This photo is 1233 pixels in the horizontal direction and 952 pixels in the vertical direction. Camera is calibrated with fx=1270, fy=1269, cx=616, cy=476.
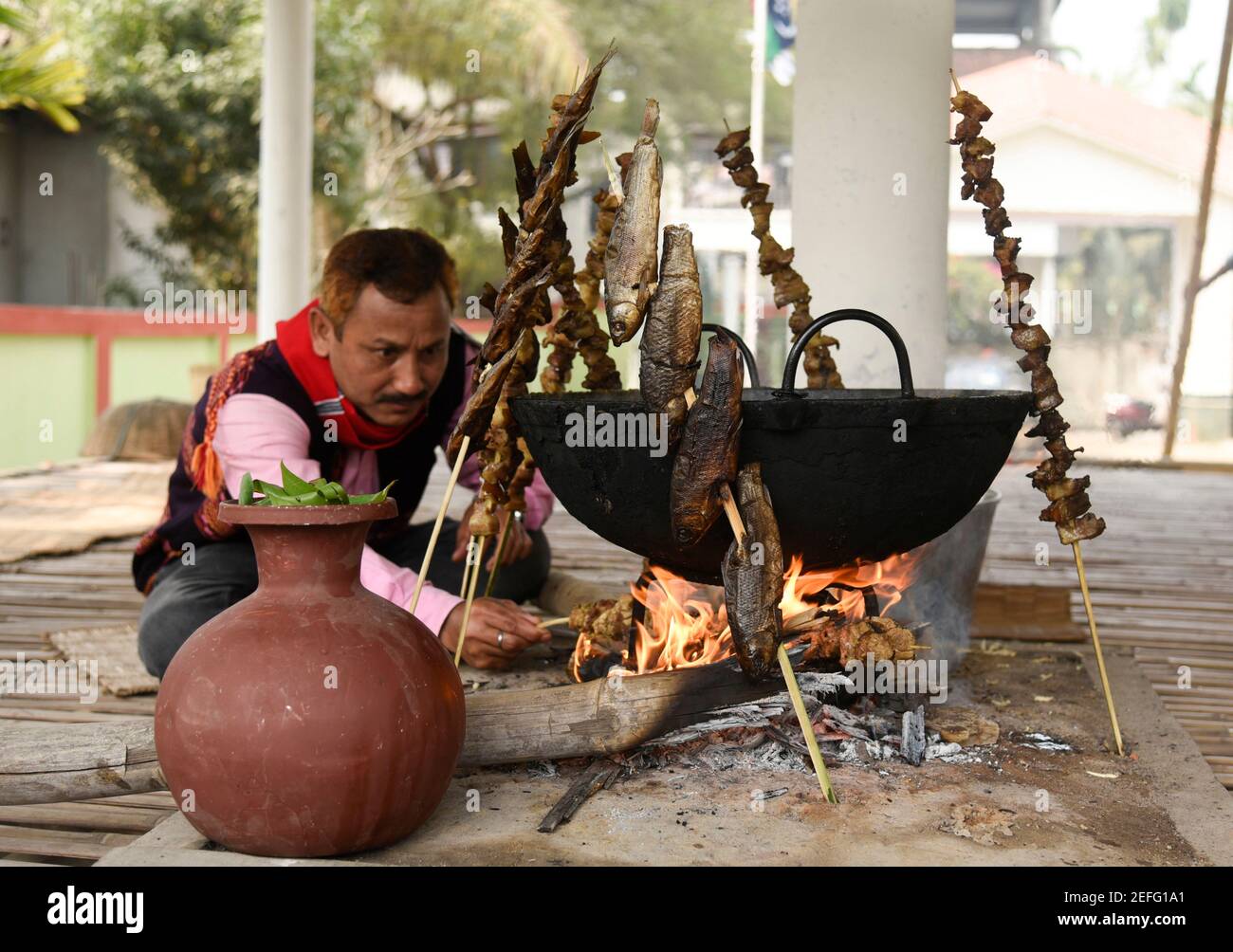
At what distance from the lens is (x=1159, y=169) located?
16.3m

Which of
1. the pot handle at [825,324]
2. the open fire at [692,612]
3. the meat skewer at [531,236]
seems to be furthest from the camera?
the open fire at [692,612]

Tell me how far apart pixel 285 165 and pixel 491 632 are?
4952 mm

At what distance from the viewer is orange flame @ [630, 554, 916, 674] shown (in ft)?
9.62

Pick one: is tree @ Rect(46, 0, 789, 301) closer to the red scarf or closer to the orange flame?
the red scarf

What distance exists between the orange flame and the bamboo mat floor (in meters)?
0.88

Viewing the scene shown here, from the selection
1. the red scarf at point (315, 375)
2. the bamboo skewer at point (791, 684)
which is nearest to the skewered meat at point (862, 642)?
the bamboo skewer at point (791, 684)

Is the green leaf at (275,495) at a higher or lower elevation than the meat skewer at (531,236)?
lower

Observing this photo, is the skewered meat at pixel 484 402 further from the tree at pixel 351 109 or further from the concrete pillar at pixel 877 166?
the tree at pixel 351 109

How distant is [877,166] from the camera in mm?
3504

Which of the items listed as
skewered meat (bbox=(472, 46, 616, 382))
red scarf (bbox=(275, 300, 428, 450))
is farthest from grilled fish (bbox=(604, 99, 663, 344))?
red scarf (bbox=(275, 300, 428, 450))

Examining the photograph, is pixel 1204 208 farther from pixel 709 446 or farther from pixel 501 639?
pixel 709 446

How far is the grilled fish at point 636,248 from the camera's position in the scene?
2.24 meters

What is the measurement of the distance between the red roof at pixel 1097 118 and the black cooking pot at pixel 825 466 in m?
14.4

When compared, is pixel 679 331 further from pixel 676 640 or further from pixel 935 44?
pixel 935 44
